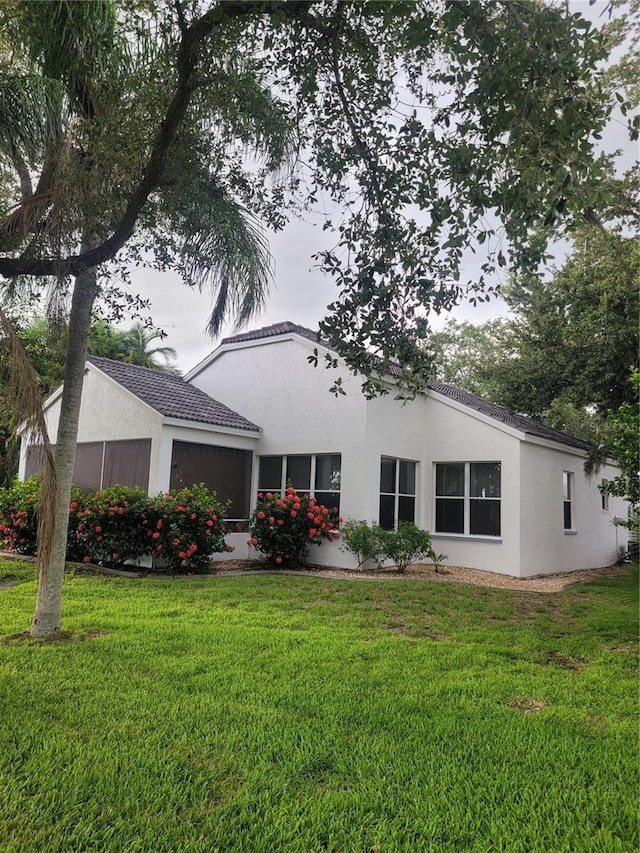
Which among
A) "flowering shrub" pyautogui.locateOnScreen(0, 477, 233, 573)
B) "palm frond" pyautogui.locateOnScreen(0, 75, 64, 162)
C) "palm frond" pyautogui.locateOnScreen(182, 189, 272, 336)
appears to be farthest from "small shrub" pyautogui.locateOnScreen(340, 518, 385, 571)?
"palm frond" pyautogui.locateOnScreen(0, 75, 64, 162)

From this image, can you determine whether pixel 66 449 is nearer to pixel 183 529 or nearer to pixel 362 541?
pixel 183 529

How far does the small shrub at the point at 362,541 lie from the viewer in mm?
11969

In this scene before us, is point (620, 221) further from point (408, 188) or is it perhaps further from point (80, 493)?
point (80, 493)

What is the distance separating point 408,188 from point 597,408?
13768mm

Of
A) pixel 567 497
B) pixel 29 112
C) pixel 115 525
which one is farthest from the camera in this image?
pixel 567 497

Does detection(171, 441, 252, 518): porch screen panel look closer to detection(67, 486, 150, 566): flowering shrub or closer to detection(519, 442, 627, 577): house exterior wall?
detection(67, 486, 150, 566): flowering shrub

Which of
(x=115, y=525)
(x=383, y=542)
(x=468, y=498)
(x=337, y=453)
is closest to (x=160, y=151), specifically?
(x=115, y=525)

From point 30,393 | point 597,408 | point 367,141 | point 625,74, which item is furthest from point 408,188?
point 597,408

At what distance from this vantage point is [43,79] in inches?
193

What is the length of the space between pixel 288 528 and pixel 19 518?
5.90 metres

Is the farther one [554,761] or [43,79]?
[43,79]

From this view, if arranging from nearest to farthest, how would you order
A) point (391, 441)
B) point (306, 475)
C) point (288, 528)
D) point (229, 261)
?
point (229, 261), point (288, 528), point (391, 441), point (306, 475)

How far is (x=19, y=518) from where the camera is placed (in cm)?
1206

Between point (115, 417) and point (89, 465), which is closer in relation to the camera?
point (115, 417)
